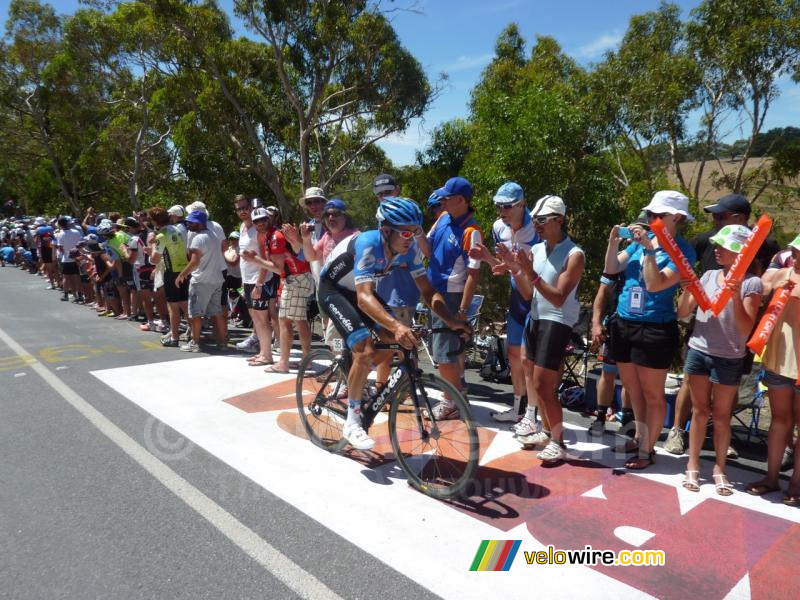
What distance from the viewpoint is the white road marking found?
2.89 m

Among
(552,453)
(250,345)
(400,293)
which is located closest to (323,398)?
(400,293)

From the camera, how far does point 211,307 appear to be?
796cm

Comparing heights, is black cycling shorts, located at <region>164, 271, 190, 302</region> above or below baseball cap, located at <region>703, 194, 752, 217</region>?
below

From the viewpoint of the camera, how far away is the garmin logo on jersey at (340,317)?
402 centimetres

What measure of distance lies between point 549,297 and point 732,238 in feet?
3.96

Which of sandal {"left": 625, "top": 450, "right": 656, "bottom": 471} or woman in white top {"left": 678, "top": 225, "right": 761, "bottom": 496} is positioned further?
sandal {"left": 625, "top": 450, "right": 656, "bottom": 471}

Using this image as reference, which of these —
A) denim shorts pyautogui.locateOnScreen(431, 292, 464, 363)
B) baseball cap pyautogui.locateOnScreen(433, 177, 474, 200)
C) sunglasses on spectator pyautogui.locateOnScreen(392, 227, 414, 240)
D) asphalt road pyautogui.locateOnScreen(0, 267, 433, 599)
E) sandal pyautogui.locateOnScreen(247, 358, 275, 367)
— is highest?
baseball cap pyautogui.locateOnScreen(433, 177, 474, 200)

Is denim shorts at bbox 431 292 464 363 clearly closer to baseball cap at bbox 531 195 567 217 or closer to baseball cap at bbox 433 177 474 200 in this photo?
baseball cap at bbox 433 177 474 200

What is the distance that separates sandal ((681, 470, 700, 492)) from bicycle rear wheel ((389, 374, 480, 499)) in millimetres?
1559

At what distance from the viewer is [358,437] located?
404 cm

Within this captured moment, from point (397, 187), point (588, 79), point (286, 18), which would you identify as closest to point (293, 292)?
point (397, 187)

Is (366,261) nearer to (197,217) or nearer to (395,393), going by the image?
(395,393)

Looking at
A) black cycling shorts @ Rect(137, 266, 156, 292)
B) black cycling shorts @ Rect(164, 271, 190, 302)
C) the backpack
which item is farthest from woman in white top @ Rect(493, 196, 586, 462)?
black cycling shorts @ Rect(137, 266, 156, 292)

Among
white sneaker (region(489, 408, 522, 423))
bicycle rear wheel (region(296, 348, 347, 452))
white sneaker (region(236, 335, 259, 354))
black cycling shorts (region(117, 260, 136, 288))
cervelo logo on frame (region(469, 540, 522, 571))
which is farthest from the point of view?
black cycling shorts (region(117, 260, 136, 288))
